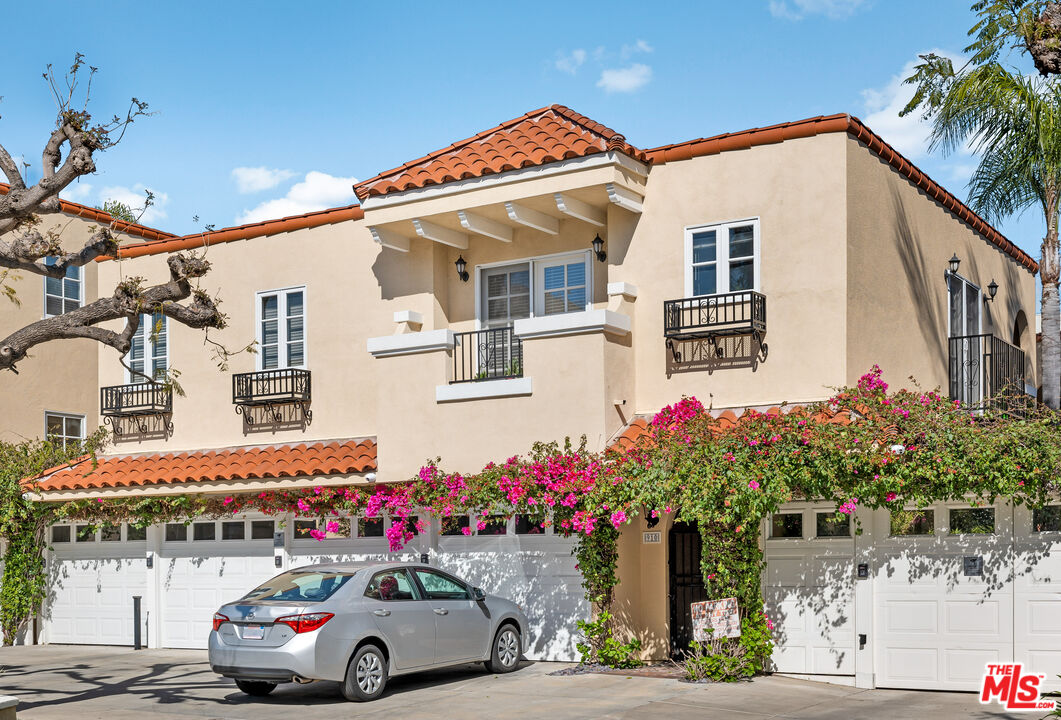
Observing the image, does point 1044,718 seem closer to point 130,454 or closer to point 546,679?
point 546,679

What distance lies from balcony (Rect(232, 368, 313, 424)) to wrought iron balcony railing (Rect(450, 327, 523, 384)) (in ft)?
9.23

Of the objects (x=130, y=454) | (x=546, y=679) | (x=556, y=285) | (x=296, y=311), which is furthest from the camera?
(x=130, y=454)

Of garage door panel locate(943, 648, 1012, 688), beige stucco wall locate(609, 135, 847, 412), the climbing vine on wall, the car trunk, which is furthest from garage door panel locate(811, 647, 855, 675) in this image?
the car trunk

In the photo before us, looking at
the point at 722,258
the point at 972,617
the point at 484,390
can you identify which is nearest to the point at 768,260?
the point at 722,258

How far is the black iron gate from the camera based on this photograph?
51.8ft

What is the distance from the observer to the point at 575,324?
14969 millimetres

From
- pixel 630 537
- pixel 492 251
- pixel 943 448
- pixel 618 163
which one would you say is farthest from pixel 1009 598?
pixel 492 251

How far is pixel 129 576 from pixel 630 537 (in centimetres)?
878

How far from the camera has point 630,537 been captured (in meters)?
15.7

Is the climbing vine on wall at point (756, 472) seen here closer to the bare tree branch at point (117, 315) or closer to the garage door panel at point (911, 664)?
the garage door panel at point (911, 664)

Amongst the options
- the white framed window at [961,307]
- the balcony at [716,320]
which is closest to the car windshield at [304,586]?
the balcony at [716,320]

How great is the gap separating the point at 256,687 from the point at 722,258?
750 centimetres

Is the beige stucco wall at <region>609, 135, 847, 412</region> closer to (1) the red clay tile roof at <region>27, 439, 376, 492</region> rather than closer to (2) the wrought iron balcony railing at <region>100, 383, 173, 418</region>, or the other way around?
(1) the red clay tile roof at <region>27, 439, 376, 492</region>

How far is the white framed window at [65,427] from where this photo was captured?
2298cm
